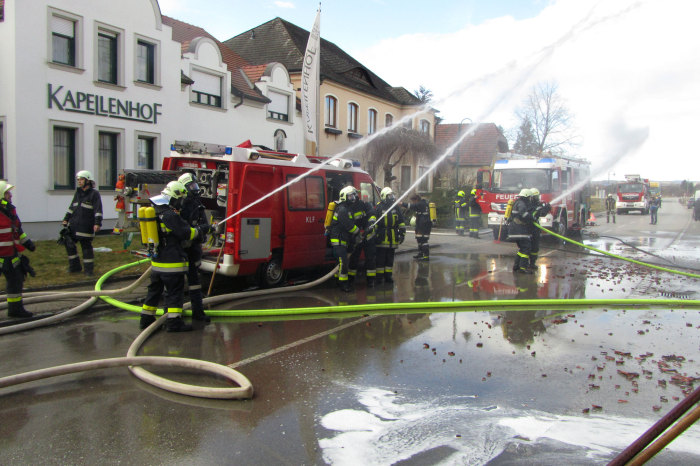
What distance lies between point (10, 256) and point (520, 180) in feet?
Answer: 47.3

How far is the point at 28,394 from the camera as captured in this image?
4441 millimetres

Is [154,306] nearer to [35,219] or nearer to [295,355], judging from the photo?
[295,355]

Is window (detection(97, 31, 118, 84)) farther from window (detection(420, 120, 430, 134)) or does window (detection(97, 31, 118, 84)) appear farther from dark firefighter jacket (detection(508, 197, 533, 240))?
window (detection(420, 120, 430, 134))

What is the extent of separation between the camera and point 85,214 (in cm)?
922

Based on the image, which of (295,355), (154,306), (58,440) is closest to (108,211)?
(154,306)

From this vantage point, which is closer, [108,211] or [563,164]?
[108,211]

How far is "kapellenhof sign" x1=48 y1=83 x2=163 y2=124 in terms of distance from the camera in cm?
1435

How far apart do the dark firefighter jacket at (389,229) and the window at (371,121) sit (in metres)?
20.5

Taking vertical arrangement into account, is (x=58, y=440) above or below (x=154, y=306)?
below

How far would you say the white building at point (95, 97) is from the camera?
13586 millimetres

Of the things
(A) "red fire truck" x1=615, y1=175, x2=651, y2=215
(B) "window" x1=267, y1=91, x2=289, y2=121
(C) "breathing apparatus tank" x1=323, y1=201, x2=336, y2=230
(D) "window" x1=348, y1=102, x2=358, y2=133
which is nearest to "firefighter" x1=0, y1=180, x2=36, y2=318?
(C) "breathing apparatus tank" x1=323, y1=201, x2=336, y2=230

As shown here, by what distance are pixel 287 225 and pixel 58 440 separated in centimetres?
550

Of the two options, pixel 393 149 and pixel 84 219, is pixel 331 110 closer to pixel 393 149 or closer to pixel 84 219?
pixel 393 149

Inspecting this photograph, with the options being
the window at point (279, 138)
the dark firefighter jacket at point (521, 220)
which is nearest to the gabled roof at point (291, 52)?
the window at point (279, 138)
